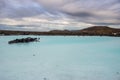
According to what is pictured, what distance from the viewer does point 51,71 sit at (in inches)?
591

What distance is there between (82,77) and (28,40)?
43.4 metres

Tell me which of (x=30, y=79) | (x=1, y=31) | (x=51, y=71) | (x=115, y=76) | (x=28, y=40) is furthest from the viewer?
(x=1, y=31)

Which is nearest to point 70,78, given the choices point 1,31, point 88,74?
point 88,74

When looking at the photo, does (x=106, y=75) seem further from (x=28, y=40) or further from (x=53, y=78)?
(x=28, y=40)

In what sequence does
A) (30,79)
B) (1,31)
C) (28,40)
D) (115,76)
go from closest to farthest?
(30,79) → (115,76) → (28,40) → (1,31)

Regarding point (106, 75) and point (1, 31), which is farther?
point (1, 31)

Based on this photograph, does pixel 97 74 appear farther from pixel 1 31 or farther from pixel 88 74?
pixel 1 31

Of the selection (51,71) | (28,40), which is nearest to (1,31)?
(28,40)

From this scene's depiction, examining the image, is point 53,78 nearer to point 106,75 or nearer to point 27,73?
point 27,73

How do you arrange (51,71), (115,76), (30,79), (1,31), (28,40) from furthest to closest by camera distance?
1. (1,31)
2. (28,40)
3. (51,71)
4. (115,76)
5. (30,79)

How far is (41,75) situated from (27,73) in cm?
117

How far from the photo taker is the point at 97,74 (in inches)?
551

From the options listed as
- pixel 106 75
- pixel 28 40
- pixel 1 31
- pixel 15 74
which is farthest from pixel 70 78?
pixel 1 31

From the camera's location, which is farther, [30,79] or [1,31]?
[1,31]
